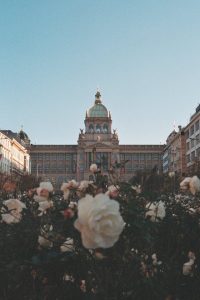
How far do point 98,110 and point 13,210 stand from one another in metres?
152

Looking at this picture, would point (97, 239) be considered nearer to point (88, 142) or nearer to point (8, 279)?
point (8, 279)

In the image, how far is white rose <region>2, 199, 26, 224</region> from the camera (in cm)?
446

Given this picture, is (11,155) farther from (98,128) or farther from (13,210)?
(13,210)

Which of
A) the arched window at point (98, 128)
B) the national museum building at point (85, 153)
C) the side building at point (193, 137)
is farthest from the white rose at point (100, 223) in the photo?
the arched window at point (98, 128)

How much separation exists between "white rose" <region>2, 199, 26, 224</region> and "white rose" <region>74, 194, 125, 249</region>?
4.96 ft

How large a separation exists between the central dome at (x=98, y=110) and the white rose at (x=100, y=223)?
150904 mm

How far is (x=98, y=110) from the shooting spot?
156m

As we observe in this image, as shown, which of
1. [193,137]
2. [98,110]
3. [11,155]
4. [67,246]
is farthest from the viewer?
[98,110]

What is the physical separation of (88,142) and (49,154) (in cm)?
1097

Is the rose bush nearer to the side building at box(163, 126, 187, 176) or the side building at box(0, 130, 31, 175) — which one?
the side building at box(163, 126, 187, 176)

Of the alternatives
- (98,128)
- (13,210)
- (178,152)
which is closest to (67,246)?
(13,210)

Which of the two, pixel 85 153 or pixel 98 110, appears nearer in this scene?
pixel 85 153

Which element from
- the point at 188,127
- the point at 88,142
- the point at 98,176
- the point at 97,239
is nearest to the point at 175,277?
the point at 98,176

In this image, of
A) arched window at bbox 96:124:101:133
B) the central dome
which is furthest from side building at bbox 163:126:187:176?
the central dome
